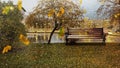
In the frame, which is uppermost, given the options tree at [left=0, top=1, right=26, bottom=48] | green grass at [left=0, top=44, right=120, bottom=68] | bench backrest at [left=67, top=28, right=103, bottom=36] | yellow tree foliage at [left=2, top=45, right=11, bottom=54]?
tree at [left=0, top=1, right=26, bottom=48]

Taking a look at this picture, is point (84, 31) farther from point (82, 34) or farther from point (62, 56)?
point (62, 56)

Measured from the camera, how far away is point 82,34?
13.4m

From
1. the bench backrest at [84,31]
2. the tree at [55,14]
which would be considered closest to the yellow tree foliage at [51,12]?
the tree at [55,14]

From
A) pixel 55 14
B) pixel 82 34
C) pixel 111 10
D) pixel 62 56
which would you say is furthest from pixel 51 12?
pixel 62 56

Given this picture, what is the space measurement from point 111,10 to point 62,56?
9.27 ft

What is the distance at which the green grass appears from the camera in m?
8.59

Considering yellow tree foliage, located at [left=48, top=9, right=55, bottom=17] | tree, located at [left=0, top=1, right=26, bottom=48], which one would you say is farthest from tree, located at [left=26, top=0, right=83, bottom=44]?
tree, located at [left=0, top=1, right=26, bottom=48]

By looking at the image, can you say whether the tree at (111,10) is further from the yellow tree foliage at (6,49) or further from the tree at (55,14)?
the yellow tree foliage at (6,49)

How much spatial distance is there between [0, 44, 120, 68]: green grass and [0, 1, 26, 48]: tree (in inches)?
16.1

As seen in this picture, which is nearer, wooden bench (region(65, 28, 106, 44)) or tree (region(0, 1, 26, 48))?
tree (region(0, 1, 26, 48))

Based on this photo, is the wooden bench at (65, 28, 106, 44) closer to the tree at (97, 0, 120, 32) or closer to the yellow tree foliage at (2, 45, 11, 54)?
the tree at (97, 0, 120, 32)

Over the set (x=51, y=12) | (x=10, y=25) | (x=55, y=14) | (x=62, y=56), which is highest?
(x=51, y=12)

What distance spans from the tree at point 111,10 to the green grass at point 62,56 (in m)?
0.98

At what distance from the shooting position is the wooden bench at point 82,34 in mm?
12719
